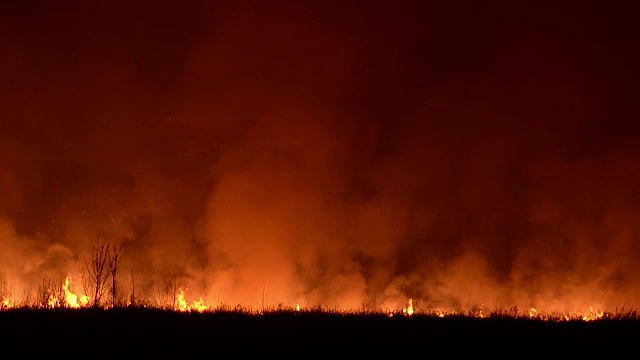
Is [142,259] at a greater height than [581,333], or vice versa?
[142,259]

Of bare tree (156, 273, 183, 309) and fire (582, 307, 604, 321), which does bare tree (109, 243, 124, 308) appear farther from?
fire (582, 307, 604, 321)

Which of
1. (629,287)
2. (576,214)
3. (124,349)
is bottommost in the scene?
(124,349)

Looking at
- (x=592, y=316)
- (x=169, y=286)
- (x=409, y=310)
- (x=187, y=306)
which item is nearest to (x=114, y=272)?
(x=187, y=306)

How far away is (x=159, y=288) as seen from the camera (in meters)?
14.9

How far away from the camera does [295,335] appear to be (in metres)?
7.82

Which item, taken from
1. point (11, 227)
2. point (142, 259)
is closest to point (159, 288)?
point (142, 259)

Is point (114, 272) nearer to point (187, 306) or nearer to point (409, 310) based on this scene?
point (187, 306)

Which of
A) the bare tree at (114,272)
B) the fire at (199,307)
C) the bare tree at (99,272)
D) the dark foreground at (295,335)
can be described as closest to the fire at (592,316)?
the dark foreground at (295,335)

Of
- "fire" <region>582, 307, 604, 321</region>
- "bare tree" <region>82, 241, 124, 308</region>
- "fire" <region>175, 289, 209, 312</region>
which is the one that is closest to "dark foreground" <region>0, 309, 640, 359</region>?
"fire" <region>175, 289, 209, 312</region>

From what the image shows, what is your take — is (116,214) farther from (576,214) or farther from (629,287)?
(629,287)

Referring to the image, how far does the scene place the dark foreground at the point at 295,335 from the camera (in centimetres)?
720

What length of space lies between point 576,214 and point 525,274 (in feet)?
6.69

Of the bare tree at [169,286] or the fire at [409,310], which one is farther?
the bare tree at [169,286]

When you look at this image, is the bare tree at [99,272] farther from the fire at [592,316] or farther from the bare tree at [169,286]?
the fire at [592,316]
